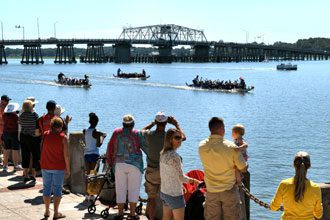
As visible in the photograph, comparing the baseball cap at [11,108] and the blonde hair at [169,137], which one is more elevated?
the blonde hair at [169,137]

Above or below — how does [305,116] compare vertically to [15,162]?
below

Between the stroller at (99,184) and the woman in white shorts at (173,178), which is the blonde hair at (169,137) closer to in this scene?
the woman in white shorts at (173,178)

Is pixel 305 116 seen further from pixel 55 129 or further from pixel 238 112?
pixel 55 129

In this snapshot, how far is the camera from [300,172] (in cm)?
756

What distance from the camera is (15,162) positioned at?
16.7 meters

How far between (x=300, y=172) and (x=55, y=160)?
5.35 metres

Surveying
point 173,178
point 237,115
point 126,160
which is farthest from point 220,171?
point 237,115

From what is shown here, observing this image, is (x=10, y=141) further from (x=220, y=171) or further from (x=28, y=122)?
(x=220, y=171)

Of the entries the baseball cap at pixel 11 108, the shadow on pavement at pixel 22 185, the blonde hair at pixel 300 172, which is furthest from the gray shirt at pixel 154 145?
the baseball cap at pixel 11 108

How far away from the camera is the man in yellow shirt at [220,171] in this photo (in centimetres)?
905

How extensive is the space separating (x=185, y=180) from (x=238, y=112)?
2182 inches

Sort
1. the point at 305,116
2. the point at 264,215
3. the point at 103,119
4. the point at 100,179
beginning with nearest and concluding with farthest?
the point at 100,179 → the point at 264,215 → the point at 103,119 → the point at 305,116

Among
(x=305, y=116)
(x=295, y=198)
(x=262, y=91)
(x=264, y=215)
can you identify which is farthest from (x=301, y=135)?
(x=262, y=91)

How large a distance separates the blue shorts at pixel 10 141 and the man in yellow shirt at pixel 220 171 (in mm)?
8011
